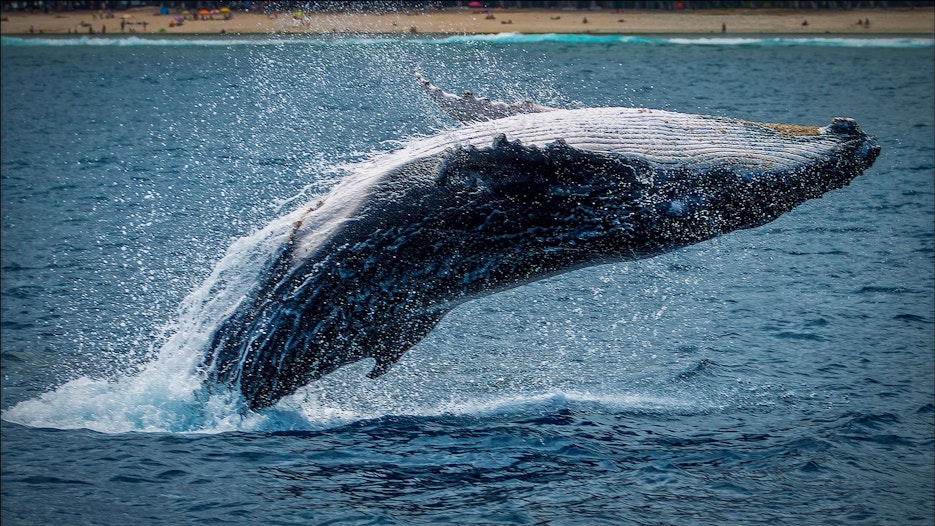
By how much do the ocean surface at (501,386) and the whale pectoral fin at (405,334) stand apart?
102 centimetres

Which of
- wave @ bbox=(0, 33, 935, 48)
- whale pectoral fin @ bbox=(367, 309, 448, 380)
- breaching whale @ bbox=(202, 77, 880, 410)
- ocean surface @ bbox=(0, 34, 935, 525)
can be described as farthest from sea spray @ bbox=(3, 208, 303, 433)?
wave @ bbox=(0, 33, 935, 48)

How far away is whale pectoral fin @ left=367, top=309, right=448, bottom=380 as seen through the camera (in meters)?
10.8

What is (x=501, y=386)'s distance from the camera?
13195 mm

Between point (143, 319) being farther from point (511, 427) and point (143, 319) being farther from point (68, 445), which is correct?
point (511, 427)

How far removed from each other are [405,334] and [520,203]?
74.5 inches

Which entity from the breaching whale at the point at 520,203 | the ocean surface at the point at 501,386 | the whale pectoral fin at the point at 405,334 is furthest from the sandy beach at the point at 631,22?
the breaching whale at the point at 520,203

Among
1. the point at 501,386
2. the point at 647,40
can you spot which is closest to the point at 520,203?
the point at 501,386

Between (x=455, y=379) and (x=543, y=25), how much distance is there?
69.6m

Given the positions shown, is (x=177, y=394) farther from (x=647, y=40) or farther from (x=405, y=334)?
(x=647, y=40)

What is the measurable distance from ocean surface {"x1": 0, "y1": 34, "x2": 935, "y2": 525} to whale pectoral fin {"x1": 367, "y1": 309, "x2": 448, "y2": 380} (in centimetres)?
102

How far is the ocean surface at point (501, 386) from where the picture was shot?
10.5 metres

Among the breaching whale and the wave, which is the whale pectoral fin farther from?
the wave

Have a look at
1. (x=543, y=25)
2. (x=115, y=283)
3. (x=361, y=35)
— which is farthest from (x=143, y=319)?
(x=543, y=25)

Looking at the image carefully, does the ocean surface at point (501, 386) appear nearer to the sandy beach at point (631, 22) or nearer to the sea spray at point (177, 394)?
the sea spray at point (177, 394)
